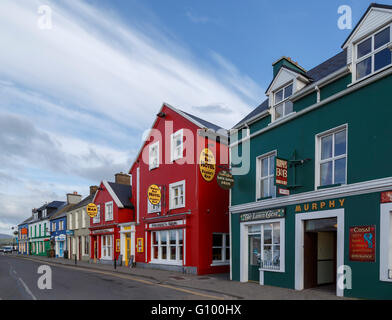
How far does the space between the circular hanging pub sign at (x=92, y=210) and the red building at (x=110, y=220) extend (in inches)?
28.9

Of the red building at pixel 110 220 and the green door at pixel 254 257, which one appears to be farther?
the red building at pixel 110 220

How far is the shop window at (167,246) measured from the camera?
66.4 feet

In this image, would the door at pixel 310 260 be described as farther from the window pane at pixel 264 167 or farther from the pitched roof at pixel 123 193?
the pitched roof at pixel 123 193

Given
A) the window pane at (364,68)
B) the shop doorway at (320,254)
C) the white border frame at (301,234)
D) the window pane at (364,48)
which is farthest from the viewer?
the shop doorway at (320,254)

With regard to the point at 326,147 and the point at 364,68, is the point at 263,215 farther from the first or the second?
the point at 364,68

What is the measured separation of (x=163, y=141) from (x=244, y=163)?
869 centimetres

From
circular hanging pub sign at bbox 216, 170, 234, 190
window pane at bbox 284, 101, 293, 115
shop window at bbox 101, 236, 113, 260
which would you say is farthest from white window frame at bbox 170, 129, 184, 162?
shop window at bbox 101, 236, 113, 260

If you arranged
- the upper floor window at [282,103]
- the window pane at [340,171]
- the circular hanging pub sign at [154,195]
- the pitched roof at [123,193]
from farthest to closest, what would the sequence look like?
the pitched roof at [123,193]
the circular hanging pub sign at [154,195]
the upper floor window at [282,103]
the window pane at [340,171]

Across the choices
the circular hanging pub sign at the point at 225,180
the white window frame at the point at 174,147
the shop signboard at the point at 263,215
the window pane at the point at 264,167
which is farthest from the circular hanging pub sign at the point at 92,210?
the window pane at the point at 264,167

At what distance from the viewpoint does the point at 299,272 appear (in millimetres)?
12031

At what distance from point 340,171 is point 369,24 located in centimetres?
494

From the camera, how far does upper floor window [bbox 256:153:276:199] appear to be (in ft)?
46.9

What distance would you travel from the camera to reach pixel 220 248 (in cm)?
2006
